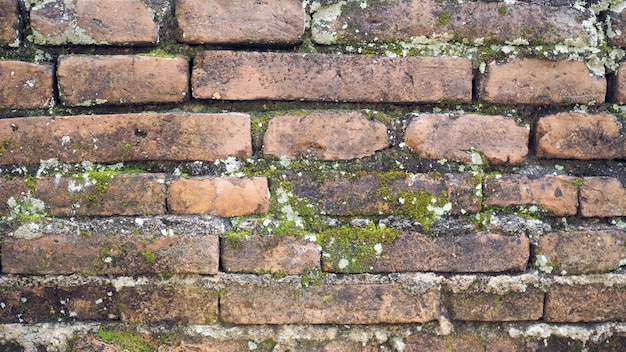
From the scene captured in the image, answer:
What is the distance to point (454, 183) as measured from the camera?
1043mm

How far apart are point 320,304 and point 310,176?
0.84ft

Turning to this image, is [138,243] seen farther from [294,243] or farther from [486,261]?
[486,261]

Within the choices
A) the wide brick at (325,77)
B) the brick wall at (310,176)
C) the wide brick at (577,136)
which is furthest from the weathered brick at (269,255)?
the wide brick at (577,136)

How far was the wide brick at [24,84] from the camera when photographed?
1009 millimetres

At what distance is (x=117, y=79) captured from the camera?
101 centimetres

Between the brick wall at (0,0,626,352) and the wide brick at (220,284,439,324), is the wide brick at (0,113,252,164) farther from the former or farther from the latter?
the wide brick at (220,284,439,324)

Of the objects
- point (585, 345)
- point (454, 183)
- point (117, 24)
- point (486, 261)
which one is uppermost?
point (117, 24)

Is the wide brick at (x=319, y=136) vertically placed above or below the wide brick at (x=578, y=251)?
above

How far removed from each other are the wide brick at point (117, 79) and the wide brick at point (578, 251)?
0.82 meters

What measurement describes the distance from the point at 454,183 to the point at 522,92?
9.3 inches

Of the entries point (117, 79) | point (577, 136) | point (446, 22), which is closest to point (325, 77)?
point (446, 22)

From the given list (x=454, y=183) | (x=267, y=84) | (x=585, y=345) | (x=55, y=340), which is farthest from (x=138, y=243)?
(x=585, y=345)

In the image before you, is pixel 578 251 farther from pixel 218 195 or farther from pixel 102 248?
pixel 102 248

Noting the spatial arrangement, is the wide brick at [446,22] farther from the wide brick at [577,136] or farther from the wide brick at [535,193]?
the wide brick at [535,193]
